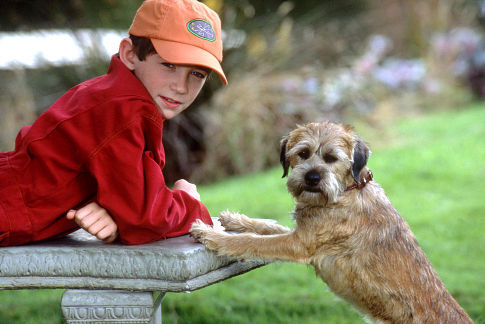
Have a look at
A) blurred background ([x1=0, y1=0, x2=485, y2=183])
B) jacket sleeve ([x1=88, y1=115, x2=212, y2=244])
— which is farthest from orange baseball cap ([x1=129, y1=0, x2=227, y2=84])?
blurred background ([x1=0, y1=0, x2=485, y2=183])

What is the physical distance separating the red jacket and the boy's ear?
0.28ft

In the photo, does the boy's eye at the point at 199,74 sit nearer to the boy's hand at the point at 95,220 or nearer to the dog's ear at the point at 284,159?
the dog's ear at the point at 284,159

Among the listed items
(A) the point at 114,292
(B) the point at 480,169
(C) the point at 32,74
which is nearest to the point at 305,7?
(B) the point at 480,169

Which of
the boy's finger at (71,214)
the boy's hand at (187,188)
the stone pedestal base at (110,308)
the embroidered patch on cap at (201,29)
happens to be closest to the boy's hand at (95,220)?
the boy's finger at (71,214)

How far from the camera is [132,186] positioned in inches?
98.3

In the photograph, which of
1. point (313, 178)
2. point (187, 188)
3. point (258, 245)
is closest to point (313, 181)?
point (313, 178)

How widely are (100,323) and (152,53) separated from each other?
4.31 feet

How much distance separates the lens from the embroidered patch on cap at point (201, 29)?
270cm

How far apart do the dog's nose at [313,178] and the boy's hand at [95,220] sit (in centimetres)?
101

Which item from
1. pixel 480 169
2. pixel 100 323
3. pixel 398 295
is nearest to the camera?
pixel 100 323

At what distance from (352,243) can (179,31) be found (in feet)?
4.49

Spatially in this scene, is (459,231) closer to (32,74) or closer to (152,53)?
(152,53)

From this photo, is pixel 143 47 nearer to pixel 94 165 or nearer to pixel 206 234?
pixel 94 165

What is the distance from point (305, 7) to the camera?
380 inches
